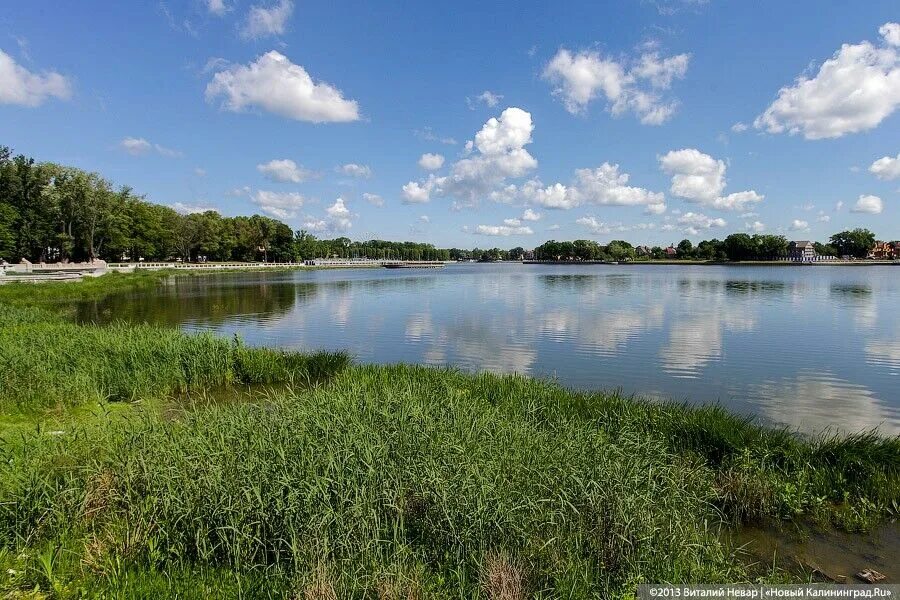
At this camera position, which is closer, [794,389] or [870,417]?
[870,417]

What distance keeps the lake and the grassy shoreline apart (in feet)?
17.6

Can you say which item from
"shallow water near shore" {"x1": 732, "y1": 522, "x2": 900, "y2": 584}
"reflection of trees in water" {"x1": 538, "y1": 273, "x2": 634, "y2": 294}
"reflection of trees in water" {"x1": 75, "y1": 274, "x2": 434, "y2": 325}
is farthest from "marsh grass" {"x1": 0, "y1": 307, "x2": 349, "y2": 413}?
"reflection of trees in water" {"x1": 538, "y1": 273, "x2": 634, "y2": 294}

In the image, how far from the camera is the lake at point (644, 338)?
49.9ft

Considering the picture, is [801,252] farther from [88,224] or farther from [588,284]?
[88,224]

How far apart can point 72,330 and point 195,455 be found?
16293 mm

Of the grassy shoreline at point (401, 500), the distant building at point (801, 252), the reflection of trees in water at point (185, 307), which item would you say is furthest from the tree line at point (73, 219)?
the distant building at point (801, 252)

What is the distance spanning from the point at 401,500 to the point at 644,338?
70.5ft

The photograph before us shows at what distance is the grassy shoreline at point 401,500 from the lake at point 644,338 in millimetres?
5370

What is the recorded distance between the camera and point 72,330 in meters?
18.5

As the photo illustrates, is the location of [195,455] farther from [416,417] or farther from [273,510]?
[416,417]

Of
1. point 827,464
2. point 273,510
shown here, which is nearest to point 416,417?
point 273,510

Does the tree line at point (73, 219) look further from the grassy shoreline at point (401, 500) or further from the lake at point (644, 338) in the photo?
the grassy shoreline at point (401, 500)

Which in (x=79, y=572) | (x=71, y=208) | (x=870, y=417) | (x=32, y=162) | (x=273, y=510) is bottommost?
(x=870, y=417)

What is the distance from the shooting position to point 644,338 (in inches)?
967
